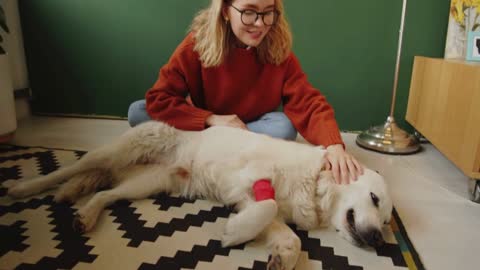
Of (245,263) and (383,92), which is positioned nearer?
(245,263)

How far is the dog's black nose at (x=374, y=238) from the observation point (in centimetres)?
125

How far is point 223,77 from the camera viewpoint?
1.93 metres

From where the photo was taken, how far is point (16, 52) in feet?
10.0

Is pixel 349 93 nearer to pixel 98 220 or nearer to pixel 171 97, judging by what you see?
pixel 171 97

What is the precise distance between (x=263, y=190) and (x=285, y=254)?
0.27 meters

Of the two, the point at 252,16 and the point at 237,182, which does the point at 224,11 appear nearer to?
the point at 252,16

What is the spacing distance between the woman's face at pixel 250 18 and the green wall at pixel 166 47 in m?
1.20

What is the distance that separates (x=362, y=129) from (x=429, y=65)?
→ 697mm

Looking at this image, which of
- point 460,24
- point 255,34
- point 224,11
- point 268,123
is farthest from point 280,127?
point 460,24

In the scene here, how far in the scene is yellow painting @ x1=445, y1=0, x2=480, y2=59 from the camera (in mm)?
2142

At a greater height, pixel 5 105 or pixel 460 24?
pixel 460 24

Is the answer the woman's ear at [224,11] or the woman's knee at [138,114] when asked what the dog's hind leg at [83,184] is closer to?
the woman's knee at [138,114]

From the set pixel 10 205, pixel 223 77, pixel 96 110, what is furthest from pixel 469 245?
pixel 96 110

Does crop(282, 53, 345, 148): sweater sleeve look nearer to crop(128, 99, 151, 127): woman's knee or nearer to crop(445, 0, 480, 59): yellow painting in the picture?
crop(128, 99, 151, 127): woman's knee
